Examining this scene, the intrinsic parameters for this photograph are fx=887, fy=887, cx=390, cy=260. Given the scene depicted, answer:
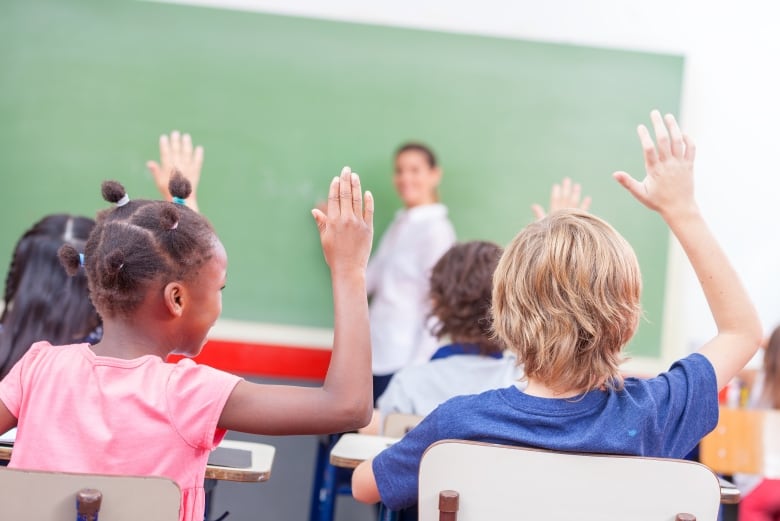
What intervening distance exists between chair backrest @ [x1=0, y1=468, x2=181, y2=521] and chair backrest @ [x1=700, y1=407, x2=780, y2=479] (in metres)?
1.68

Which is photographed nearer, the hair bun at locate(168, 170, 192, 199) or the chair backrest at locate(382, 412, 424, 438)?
the hair bun at locate(168, 170, 192, 199)

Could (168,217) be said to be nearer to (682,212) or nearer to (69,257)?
(69,257)

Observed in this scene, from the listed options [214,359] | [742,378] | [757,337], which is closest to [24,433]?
[757,337]

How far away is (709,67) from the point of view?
3.72 metres

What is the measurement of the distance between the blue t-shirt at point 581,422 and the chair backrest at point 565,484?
0.06 metres

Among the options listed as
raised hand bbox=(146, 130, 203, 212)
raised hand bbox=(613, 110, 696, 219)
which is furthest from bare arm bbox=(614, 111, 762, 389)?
raised hand bbox=(146, 130, 203, 212)

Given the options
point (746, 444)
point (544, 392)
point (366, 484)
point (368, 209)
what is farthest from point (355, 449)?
point (746, 444)

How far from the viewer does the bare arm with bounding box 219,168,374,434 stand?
1.19 meters

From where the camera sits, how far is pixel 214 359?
3.63 metres

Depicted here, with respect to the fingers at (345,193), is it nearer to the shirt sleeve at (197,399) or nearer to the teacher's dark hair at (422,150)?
the shirt sleeve at (197,399)

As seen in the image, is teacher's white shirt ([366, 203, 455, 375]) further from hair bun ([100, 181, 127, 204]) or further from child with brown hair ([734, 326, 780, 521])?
hair bun ([100, 181, 127, 204])

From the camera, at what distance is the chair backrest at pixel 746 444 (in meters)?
2.39

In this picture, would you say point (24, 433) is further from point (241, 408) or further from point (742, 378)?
point (742, 378)

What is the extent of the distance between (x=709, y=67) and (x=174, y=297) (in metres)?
3.02
